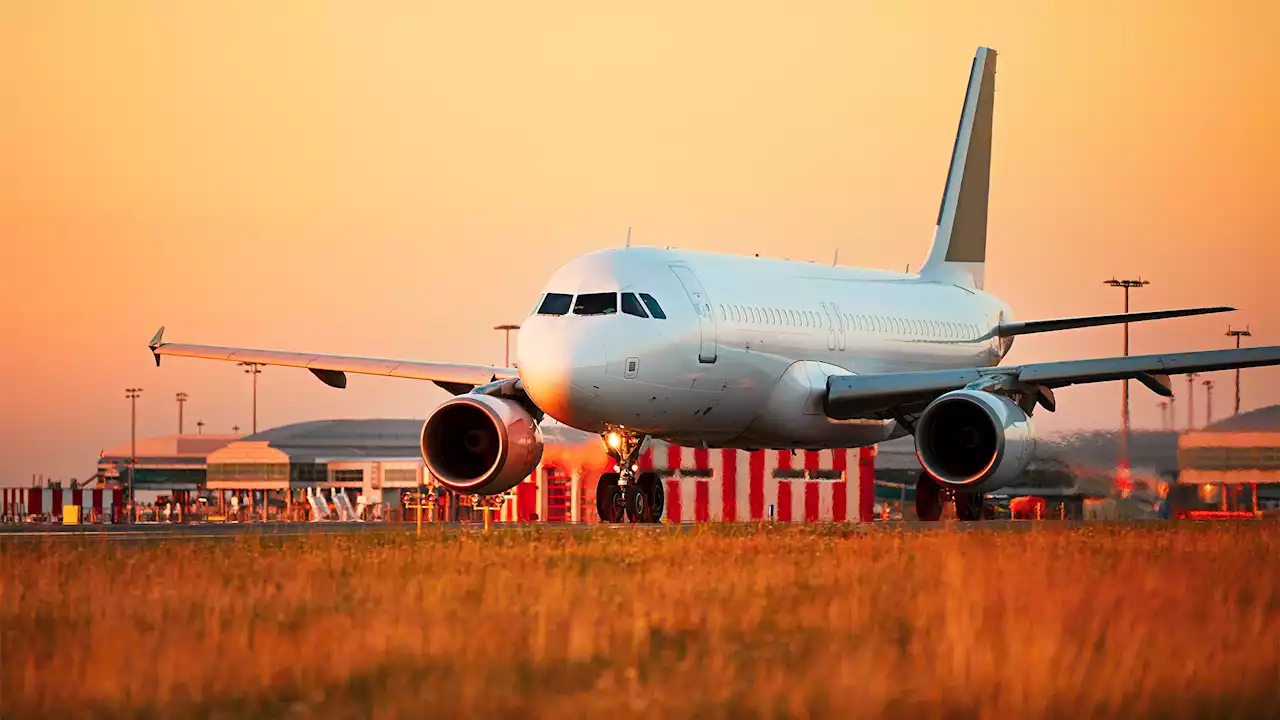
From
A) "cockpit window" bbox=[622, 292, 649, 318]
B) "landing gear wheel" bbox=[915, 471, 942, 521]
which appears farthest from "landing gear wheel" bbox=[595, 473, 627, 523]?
"landing gear wheel" bbox=[915, 471, 942, 521]

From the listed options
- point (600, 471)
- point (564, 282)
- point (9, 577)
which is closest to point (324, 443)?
point (600, 471)

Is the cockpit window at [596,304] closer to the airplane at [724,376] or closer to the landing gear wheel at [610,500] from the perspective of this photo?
the airplane at [724,376]

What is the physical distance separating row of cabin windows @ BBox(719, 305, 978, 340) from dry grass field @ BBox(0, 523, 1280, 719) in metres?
11.4

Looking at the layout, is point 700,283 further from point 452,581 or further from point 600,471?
point 452,581

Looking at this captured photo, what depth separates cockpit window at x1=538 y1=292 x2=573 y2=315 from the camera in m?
26.8

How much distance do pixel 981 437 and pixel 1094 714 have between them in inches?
829

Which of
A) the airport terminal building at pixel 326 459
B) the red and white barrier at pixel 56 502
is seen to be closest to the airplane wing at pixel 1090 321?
the red and white barrier at pixel 56 502

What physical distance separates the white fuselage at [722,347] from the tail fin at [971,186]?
4.22 m

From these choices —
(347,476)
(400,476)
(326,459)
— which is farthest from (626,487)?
(326,459)

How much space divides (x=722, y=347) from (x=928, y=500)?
5678 millimetres

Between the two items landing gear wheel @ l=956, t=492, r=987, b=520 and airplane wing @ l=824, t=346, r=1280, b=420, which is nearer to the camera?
airplane wing @ l=824, t=346, r=1280, b=420

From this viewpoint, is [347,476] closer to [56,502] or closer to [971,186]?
[56,502]

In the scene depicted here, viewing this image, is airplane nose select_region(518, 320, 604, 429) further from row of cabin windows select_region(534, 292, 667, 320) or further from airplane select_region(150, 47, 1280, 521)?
row of cabin windows select_region(534, 292, 667, 320)

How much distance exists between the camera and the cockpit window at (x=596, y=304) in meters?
26.7
